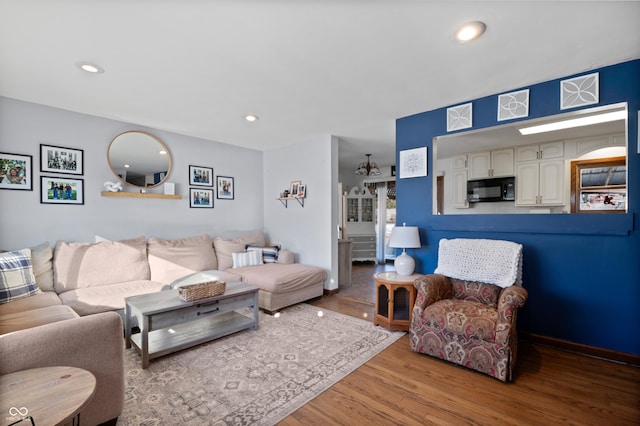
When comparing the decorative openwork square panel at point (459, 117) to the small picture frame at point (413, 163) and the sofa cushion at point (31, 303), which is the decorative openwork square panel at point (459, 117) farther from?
the sofa cushion at point (31, 303)

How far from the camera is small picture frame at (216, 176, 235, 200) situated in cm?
464

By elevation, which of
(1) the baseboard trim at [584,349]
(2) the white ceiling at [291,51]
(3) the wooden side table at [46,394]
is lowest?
(1) the baseboard trim at [584,349]

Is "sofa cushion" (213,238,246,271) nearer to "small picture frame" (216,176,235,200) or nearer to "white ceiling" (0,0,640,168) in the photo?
"small picture frame" (216,176,235,200)

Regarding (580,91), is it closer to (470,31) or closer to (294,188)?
(470,31)

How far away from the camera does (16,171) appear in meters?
2.88

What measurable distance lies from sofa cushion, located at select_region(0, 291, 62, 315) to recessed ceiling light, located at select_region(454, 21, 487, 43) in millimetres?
3794

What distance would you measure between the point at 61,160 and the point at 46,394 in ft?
10.3

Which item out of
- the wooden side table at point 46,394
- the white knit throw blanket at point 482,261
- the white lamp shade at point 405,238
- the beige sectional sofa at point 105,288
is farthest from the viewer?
the white lamp shade at point 405,238

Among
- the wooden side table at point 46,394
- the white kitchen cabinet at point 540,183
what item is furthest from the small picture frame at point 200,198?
the white kitchen cabinet at point 540,183

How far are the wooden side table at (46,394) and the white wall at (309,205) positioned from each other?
130 inches

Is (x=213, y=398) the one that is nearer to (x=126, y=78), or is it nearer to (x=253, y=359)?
(x=253, y=359)

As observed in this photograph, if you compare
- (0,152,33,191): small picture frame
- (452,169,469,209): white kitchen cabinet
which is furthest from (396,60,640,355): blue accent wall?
(0,152,33,191): small picture frame

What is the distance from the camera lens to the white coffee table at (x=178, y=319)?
226cm

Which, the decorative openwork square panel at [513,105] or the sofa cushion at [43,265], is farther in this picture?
the sofa cushion at [43,265]
